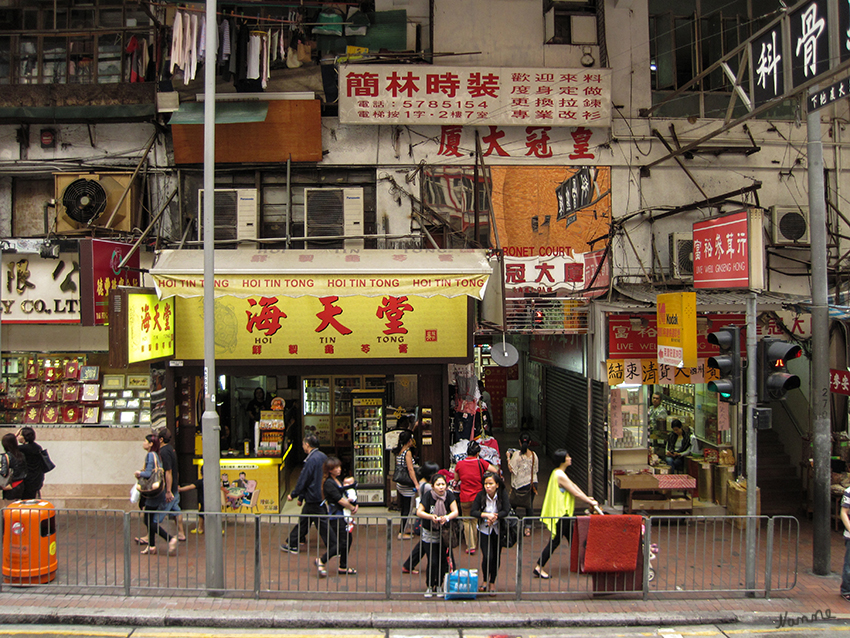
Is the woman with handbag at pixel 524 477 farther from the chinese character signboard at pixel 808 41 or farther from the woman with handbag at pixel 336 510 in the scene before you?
the chinese character signboard at pixel 808 41

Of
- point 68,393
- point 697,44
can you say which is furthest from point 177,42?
point 697,44

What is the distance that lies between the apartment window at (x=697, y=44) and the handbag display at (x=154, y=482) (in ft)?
36.9

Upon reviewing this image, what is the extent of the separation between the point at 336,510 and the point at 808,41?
8420mm

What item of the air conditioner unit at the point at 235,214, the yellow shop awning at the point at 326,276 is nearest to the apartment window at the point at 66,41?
the air conditioner unit at the point at 235,214

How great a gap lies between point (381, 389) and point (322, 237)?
125 inches

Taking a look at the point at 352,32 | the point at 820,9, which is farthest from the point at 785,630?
the point at 352,32

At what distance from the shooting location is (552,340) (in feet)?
44.4

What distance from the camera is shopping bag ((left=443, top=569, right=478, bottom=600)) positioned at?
741cm

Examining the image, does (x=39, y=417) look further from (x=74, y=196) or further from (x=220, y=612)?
(x=220, y=612)

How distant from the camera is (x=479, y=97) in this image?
11.4m

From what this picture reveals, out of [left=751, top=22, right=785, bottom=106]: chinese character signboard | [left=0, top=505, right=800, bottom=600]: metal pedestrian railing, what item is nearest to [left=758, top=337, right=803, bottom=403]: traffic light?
[left=0, top=505, right=800, bottom=600]: metal pedestrian railing

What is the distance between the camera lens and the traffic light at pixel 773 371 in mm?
7730

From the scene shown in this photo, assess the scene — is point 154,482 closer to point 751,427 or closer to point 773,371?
point 751,427

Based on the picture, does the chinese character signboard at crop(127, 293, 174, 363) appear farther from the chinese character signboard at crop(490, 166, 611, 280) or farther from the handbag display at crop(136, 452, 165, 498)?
the chinese character signboard at crop(490, 166, 611, 280)
